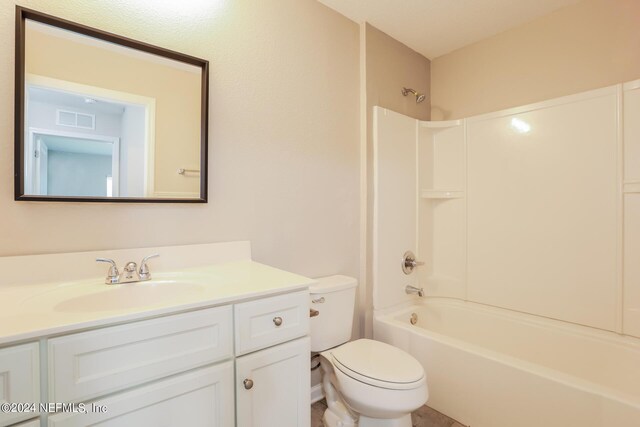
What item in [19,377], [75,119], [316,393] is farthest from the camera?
[316,393]

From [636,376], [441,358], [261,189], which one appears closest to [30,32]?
[261,189]

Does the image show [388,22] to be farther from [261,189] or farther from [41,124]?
[41,124]

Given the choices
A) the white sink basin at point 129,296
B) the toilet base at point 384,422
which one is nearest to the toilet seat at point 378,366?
the toilet base at point 384,422

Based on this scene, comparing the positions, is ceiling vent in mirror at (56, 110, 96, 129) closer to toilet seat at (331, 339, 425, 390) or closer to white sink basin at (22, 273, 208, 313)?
white sink basin at (22, 273, 208, 313)

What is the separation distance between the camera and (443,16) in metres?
2.02

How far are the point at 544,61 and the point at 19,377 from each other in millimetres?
2894

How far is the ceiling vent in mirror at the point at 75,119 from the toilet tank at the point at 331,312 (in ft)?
3.95

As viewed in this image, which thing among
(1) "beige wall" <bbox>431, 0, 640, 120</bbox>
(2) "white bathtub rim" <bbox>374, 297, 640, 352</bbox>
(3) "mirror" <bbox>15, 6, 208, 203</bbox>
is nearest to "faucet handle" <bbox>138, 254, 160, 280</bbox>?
(3) "mirror" <bbox>15, 6, 208, 203</bbox>

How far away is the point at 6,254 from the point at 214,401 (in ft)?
2.85

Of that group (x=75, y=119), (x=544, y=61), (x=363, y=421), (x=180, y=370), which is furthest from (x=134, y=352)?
(x=544, y=61)

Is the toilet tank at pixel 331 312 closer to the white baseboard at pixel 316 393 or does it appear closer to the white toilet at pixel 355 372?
the white toilet at pixel 355 372

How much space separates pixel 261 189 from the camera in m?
1.63

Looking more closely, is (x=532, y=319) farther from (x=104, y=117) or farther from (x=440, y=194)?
(x=104, y=117)

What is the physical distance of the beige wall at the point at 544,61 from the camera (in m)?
1.78
